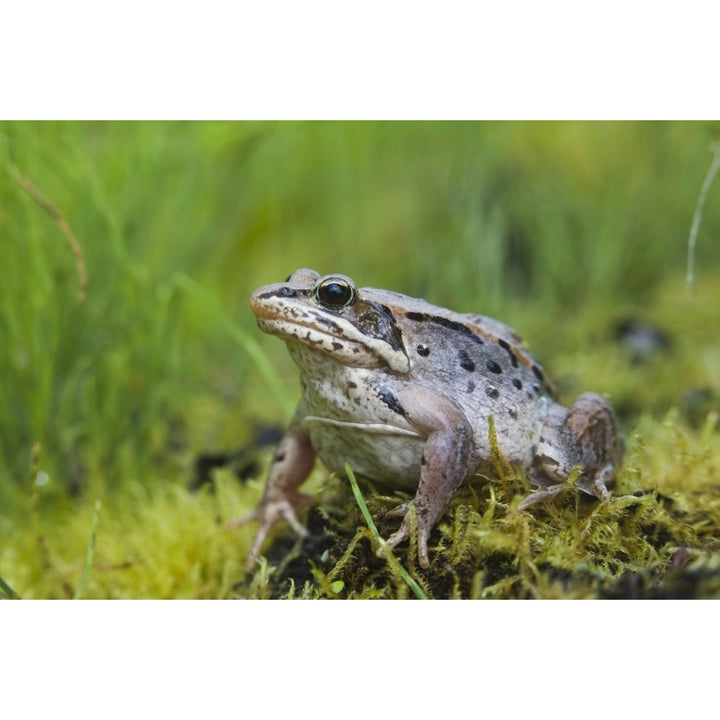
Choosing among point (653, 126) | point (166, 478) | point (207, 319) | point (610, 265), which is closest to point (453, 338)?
point (166, 478)

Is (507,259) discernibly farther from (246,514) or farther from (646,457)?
(246,514)

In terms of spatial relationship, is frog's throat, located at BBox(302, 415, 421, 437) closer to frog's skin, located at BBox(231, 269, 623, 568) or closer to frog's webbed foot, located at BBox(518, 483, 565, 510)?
frog's skin, located at BBox(231, 269, 623, 568)

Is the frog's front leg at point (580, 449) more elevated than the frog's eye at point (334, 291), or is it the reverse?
the frog's eye at point (334, 291)

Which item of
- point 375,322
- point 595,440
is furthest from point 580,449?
point 375,322

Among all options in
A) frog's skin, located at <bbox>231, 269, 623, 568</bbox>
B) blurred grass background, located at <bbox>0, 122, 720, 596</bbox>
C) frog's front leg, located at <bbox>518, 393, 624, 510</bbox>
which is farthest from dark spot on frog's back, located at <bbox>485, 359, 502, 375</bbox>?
blurred grass background, located at <bbox>0, 122, 720, 596</bbox>

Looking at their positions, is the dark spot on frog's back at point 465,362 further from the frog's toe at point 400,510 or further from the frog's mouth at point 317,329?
the frog's toe at point 400,510

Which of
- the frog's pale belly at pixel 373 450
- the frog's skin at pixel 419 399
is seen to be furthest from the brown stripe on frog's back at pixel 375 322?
the frog's pale belly at pixel 373 450

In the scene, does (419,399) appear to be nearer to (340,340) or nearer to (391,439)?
(391,439)
